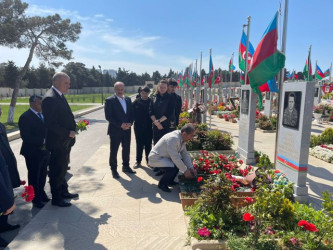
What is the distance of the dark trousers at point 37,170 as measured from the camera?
406cm

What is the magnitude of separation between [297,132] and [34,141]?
160 inches

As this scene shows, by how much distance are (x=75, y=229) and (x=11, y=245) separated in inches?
28.5

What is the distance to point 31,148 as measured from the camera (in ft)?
13.2

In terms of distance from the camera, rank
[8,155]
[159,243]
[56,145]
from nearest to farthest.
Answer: [159,243]
[8,155]
[56,145]

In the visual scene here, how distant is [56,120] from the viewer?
151 inches

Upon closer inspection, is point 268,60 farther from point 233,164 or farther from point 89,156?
point 89,156

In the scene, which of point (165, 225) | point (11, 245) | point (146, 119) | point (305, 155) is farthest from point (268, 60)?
point (11, 245)

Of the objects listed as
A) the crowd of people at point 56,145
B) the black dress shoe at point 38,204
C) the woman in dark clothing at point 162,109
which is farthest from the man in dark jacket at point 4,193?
the woman in dark clothing at point 162,109

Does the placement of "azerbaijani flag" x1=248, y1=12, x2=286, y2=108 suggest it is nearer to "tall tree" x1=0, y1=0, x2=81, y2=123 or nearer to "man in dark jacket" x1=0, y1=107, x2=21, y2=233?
"man in dark jacket" x1=0, y1=107, x2=21, y2=233

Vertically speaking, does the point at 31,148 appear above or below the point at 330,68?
below

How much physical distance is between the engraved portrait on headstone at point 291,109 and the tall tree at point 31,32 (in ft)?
49.9

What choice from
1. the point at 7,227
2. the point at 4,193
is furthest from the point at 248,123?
the point at 4,193

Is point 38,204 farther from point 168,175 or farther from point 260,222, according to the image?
point 260,222

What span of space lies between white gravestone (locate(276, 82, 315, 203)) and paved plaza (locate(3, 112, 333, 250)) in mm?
504
